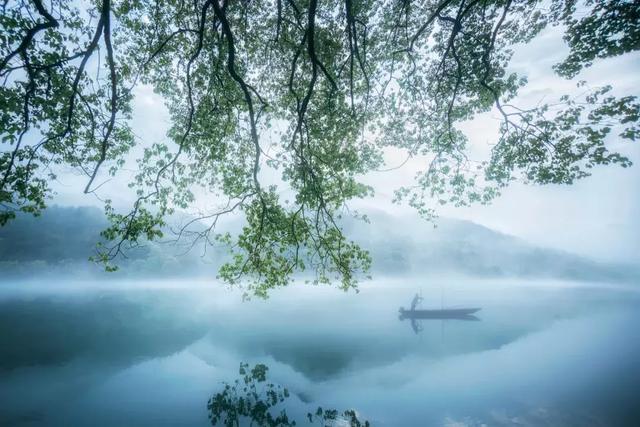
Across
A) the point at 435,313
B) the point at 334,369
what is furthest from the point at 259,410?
the point at 435,313

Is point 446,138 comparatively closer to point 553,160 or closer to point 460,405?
point 553,160

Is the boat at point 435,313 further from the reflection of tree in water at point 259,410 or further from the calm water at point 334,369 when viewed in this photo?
the reflection of tree in water at point 259,410

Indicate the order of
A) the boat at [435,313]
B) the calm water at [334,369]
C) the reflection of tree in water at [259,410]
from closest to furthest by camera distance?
1. the reflection of tree in water at [259,410]
2. the calm water at [334,369]
3. the boat at [435,313]

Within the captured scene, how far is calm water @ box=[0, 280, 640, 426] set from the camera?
59.2ft

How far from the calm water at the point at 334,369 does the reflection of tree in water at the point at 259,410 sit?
901 mm

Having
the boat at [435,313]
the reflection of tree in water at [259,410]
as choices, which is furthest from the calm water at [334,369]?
the boat at [435,313]

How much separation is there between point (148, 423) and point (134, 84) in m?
17.0

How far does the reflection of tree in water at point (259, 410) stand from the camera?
16.7 m

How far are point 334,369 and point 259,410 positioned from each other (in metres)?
10.8

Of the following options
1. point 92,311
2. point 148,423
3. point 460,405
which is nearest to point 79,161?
point 148,423

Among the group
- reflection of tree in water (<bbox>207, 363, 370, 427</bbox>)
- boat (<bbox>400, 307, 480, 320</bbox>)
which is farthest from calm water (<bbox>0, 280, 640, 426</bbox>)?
boat (<bbox>400, 307, 480, 320</bbox>)

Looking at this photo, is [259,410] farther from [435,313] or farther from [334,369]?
[435,313]

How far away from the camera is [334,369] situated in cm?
2733

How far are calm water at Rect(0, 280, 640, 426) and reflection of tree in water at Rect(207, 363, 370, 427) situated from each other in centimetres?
90
